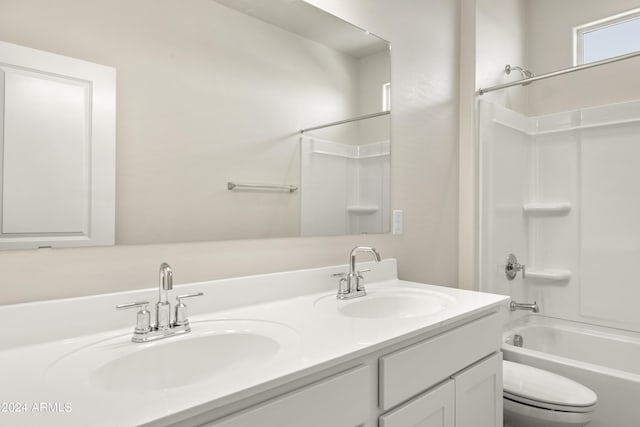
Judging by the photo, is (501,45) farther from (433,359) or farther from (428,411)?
(428,411)

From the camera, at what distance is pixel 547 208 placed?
2613mm

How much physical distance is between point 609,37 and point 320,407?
10.2 ft

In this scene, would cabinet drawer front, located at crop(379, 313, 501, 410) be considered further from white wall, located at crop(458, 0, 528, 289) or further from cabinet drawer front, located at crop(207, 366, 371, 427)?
white wall, located at crop(458, 0, 528, 289)

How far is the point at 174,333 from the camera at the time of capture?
97 centimetres

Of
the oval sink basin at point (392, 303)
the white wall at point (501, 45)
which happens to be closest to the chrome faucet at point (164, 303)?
the oval sink basin at point (392, 303)

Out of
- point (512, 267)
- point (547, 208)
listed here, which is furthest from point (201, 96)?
point (547, 208)

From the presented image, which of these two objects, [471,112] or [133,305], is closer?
[133,305]

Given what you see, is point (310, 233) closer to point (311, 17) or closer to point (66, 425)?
point (311, 17)

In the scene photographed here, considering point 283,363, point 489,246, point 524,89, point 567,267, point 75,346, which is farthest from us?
point 524,89

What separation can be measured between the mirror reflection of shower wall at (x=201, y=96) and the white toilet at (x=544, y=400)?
111cm

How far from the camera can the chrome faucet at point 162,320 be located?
0.94 meters

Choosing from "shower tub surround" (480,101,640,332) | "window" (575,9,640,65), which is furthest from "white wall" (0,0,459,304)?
"window" (575,9,640,65)

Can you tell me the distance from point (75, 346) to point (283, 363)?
49 centimetres

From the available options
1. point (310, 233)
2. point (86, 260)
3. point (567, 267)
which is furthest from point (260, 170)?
point (567, 267)
